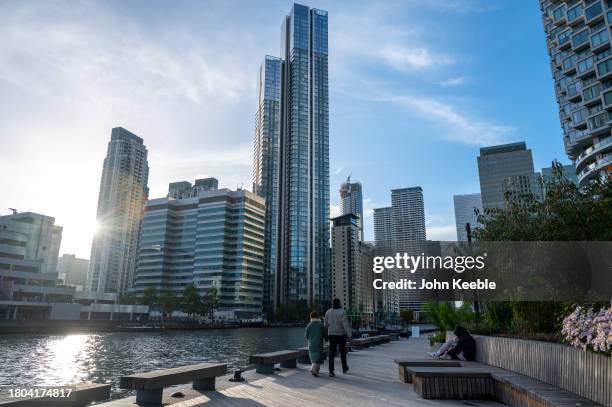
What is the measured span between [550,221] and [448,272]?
11.2 metres

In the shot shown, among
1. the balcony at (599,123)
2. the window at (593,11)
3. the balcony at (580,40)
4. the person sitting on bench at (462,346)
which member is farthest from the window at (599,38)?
the person sitting on bench at (462,346)

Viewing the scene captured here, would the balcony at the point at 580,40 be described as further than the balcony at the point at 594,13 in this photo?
Yes

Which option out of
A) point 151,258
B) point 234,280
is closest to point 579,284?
point 234,280

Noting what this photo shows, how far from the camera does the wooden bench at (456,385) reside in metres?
7.90

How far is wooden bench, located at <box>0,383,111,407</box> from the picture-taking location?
5434 millimetres

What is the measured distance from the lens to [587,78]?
6488 centimetres

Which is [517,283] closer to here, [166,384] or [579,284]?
[579,284]

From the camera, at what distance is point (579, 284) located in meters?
11.0

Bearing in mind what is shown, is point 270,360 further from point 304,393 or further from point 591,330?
point 591,330

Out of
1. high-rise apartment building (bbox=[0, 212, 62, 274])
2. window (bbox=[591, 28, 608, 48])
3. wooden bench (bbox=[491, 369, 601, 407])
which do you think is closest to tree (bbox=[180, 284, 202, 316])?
high-rise apartment building (bbox=[0, 212, 62, 274])

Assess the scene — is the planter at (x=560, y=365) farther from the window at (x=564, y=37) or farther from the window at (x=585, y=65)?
the window at (x=564, y=37)

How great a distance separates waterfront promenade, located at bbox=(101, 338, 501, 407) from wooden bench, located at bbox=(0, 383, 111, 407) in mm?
316

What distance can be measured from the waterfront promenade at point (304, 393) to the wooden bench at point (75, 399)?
316 mm

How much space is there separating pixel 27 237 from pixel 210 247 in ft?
211
